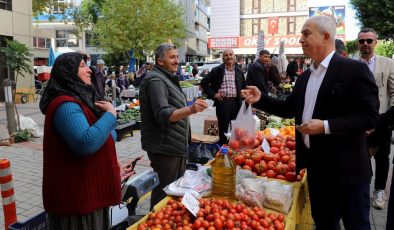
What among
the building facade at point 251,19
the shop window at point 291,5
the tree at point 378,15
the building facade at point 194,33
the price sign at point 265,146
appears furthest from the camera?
the building facade at point 194,33

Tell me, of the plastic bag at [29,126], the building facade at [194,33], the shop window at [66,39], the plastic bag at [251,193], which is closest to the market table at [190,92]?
the plastic bag at [29,126]

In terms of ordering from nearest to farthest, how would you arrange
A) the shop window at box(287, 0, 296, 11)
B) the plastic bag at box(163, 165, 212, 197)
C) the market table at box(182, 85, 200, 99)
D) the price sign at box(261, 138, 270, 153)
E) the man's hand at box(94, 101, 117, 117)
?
the man's hand at box(94, 101, 117, 117) → the plastic bag at box(163, 165, 212, 197) → the price sign at box(261, 138, 270, 153) → the market table at box(182, 85, 200, 99) → the shop window at box(287, 0, 296, 11)

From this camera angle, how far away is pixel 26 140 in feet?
28.4

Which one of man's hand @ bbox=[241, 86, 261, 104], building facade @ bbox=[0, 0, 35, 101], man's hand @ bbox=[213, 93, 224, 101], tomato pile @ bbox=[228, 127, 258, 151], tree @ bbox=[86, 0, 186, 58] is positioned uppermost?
tree @ bbox=[86, 0, 186, 58]

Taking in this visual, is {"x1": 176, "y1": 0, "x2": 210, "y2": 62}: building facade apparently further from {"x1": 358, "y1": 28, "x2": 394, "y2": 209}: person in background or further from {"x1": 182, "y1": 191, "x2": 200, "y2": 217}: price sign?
{"x1": 182, "y1": 191, "x2": 200, "y2": 217}: price sign

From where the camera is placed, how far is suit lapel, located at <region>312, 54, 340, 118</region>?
243 centimetres

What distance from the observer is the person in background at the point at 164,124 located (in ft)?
10.7

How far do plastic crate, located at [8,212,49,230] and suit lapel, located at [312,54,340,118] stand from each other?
7.28 feet

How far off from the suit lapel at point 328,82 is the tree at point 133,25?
2577 centimetres

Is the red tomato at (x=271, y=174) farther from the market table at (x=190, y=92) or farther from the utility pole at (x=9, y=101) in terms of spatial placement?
the market table at (x=190, y=92)

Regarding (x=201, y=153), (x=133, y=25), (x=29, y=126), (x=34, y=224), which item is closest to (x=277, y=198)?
(x=34, y=224)

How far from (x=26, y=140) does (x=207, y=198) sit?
721cm

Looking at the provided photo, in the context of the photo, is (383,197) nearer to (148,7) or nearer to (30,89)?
(30,89)

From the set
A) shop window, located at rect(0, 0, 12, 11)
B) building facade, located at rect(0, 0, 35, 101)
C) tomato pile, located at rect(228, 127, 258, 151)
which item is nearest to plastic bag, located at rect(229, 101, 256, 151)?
tomato pile, located at rect(228, 127, 258, 151)
